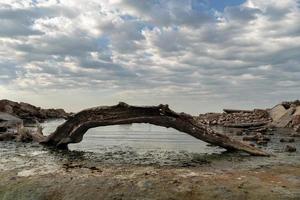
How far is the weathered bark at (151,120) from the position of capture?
16.8 m

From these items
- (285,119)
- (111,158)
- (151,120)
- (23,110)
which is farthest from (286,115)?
(23,110)

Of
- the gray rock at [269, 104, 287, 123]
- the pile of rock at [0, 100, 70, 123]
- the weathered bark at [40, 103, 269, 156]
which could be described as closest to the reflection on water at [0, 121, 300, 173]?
the weathered bark at [40, 103, 269, 156]

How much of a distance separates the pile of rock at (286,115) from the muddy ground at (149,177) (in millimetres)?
17952

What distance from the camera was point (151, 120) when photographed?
1683 cm

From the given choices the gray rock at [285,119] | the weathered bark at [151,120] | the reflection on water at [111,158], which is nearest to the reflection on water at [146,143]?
the reflection on water at [111,158]

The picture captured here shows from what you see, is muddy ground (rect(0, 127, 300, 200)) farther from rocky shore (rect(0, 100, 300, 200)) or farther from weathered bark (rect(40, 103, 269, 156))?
weathered bark (rect(40, 103, 269, 156))

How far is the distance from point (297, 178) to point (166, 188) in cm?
358

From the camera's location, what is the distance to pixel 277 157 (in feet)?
50.3

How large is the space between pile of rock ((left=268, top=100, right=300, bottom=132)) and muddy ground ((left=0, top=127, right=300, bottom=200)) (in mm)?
17952

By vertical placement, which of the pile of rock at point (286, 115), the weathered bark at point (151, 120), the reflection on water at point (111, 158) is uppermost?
the pile of rock at point (286, 115)

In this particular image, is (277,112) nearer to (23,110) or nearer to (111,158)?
(111,158)

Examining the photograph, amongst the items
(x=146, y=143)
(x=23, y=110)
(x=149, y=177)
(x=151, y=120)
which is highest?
(x=23, y=110)

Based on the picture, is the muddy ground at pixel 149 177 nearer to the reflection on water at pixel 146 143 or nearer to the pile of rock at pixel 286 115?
the reflection on water at pixel 146 143

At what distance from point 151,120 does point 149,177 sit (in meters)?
6.15
